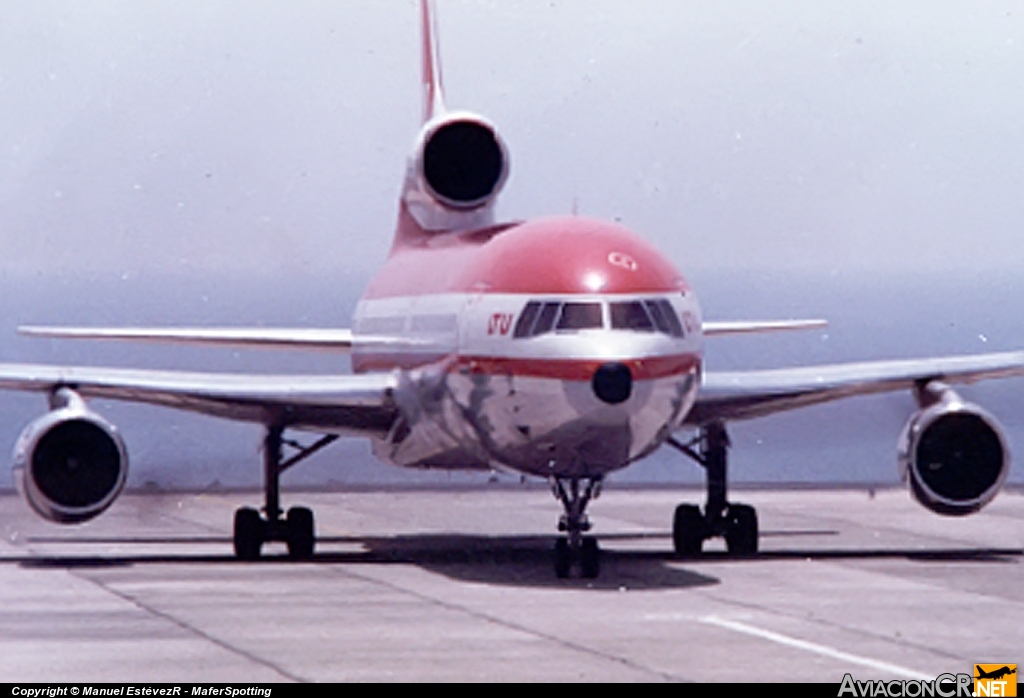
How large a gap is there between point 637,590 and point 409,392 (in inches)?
187

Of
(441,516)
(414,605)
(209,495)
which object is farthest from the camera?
(209,495)

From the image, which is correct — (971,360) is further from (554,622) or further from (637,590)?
(554,622)

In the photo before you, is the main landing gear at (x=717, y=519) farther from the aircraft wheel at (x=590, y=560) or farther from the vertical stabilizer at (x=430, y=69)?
the vertical stabilizer at (x=430, y=69)

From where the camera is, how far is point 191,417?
39.1m

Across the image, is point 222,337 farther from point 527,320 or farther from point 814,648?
point 814,648

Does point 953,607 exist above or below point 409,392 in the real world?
below

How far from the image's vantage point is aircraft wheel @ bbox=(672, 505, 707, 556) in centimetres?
2719

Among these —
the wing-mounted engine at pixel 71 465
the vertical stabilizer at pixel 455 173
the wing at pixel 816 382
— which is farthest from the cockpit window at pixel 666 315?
the wing-mounted engine at pixel 71 465

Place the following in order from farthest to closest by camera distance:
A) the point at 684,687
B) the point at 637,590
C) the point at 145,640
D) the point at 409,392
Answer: the point at 409,392 → the point at 637,590 → the point at 145,640 → the point at 684,687

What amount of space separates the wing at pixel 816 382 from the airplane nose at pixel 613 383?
3.49 meters

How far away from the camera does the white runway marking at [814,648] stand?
1584cm

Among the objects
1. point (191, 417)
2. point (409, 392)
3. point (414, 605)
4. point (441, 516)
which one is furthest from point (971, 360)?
point (191, 417)

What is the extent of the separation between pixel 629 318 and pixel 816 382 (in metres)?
4.49

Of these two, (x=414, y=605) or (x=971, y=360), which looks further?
(x=971, y=360)
